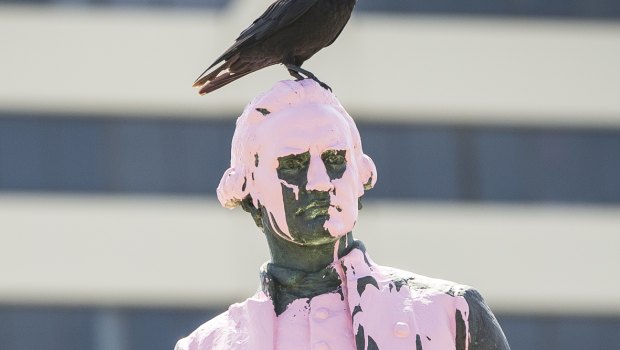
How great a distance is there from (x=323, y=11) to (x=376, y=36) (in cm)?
1892

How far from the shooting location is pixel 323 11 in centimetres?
593

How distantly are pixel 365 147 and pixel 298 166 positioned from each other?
59.7 ft

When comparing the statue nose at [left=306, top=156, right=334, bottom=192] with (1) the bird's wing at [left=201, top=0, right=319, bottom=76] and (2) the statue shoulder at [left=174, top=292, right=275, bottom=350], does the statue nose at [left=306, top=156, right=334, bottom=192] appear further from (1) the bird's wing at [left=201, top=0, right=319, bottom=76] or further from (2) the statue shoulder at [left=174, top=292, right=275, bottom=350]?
(1) the bird's wing at [left=201, top=0, right=319, bottom=76]

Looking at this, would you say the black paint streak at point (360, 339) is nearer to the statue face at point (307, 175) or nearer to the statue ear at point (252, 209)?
the statue face at point (307, 175)

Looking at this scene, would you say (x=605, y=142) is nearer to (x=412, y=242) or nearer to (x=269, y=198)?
(x=412, y=242)

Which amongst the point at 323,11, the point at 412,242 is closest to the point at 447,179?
the point at 412,242

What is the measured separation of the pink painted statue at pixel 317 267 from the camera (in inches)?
203

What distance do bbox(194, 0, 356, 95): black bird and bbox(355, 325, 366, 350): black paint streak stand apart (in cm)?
77

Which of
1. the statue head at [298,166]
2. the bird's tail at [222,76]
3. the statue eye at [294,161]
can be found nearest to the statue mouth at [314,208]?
the statue head at [298,166]

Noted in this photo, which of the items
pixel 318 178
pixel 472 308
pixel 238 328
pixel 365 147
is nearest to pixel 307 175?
pixel 318 178

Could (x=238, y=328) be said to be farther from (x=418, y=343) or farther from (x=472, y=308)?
(x=472, y=308)

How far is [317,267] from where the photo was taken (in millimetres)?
5309

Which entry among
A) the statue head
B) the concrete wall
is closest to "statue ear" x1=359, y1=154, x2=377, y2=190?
the statue head

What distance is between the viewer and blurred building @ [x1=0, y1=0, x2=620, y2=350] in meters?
23.6
